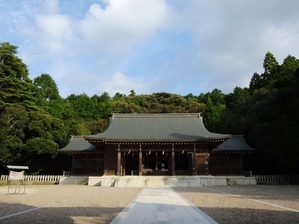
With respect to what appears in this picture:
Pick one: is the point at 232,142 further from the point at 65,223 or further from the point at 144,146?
the point at 65,223

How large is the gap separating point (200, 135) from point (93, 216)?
19130 mm

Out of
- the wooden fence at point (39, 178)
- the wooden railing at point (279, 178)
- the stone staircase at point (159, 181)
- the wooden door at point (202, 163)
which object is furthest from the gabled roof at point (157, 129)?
the wooden fence at point (39, 178)

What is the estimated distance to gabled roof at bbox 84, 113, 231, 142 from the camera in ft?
74.7

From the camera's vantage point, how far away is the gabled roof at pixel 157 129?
22.8 metres

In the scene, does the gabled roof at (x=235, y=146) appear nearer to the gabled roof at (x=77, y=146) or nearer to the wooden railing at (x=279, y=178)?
the wooden railing at (x=279, y=178)

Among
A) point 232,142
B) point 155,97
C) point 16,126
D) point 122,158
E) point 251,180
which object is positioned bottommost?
point 251,180

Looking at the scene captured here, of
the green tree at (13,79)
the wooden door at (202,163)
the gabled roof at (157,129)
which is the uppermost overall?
the green tree at (13,79)

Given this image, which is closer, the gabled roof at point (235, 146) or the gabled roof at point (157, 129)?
the gabled roof at point (157, 129)

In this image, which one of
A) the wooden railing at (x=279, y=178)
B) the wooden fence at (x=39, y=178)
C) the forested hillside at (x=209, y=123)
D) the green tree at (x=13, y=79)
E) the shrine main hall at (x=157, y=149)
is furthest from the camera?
the green tree at (x=13, y=79)

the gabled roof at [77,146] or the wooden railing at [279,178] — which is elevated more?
the gabled roof at [77,146]

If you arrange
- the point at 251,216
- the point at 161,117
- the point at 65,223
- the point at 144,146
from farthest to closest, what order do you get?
the point at 161,117
the point at 144,146
the point at 251,216
the point at 65,223

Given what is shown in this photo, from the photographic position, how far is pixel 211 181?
22.4m

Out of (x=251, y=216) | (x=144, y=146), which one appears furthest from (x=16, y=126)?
(x=251, y=216)

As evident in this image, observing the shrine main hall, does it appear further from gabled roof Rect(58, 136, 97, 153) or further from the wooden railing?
the wooden railing
